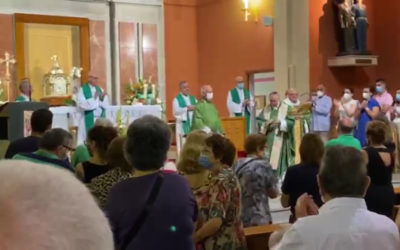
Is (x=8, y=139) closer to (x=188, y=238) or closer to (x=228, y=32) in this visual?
(x=188, y=238)

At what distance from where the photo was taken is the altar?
12102 mm

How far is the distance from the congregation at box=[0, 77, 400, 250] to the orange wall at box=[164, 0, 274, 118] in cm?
1178

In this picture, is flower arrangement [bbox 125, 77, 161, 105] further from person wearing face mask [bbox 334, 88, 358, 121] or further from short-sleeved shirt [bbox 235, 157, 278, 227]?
short-sleeved shirt [bbox 235, 157, 278, 227]

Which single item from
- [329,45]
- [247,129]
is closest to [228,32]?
[329,45]

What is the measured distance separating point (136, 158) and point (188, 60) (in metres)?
15.7

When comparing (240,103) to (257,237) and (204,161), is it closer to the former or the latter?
(257,237)

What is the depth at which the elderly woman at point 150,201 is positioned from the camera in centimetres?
274

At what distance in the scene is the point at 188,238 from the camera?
2.88 m

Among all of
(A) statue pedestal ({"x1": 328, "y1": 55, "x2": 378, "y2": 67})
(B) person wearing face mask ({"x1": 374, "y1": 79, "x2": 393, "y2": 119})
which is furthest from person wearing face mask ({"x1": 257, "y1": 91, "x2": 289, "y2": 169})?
(A) statue pedestal ({"x1": 328, "y1": 55, "x2": 378, "y2": 67})

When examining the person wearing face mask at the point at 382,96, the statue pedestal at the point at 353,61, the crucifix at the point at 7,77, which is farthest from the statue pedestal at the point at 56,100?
the person wearing face mask at the point at 382,96

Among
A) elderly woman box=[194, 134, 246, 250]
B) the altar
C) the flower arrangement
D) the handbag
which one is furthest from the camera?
the flower arrangement

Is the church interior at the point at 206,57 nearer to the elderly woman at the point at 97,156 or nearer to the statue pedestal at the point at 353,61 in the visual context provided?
the statue pedestal at the point at 353,61

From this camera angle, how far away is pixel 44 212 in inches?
37.8

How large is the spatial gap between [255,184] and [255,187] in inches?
0.8
